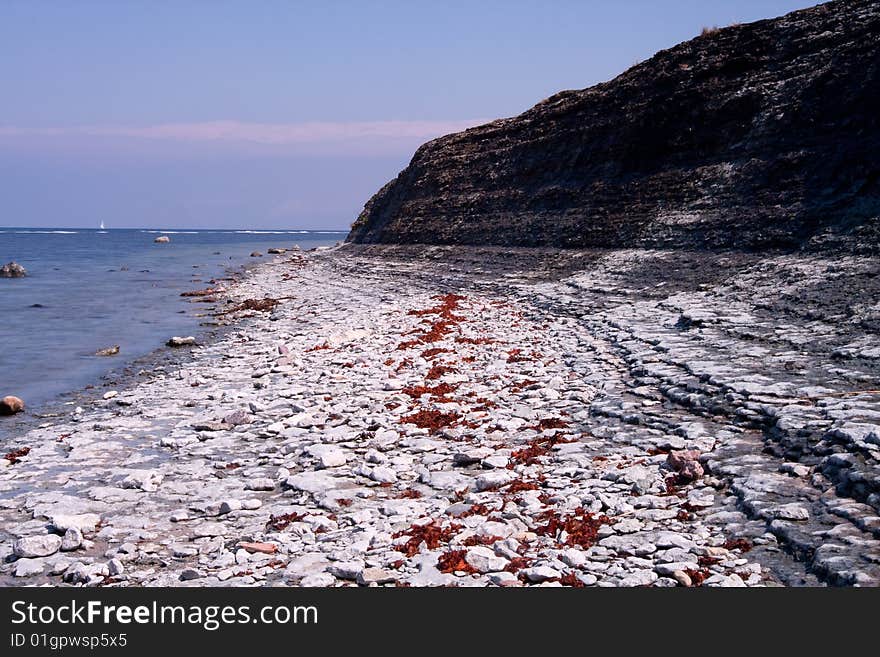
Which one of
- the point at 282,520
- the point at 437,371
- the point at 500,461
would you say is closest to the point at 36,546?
the point at 282,520

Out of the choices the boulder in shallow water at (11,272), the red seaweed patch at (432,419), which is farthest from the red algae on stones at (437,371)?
the boulder in shallow water at (11,272)

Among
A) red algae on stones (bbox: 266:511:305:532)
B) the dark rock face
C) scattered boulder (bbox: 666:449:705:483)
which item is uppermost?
the dark rock face

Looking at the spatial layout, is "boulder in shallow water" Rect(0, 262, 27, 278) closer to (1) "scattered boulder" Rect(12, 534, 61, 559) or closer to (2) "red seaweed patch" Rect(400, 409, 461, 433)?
(2) "red seaweed patch" Rect(400, 409, 461, 433)

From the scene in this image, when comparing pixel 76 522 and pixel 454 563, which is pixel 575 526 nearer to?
pixel 454 563

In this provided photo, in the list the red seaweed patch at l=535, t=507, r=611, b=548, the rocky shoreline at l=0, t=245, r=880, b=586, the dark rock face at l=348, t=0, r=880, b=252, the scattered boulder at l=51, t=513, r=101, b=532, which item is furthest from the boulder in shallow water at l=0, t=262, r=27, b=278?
the red seaweed patch at l=535, t=507, r=611, b=548

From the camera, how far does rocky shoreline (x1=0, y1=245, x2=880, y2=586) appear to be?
6.11m

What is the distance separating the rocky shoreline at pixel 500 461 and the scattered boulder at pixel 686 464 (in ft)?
0.09

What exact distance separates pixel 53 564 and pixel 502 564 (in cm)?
420

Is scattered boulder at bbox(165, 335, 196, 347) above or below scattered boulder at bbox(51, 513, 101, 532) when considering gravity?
below

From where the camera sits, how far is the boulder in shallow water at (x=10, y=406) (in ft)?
47.7

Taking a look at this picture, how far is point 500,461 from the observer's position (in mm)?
8836

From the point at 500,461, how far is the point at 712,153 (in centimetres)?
2415

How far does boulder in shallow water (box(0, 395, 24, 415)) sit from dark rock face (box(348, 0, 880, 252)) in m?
20.2

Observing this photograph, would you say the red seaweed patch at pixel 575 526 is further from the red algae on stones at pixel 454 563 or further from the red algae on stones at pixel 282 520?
the red algae on stones at pixel 282 520
